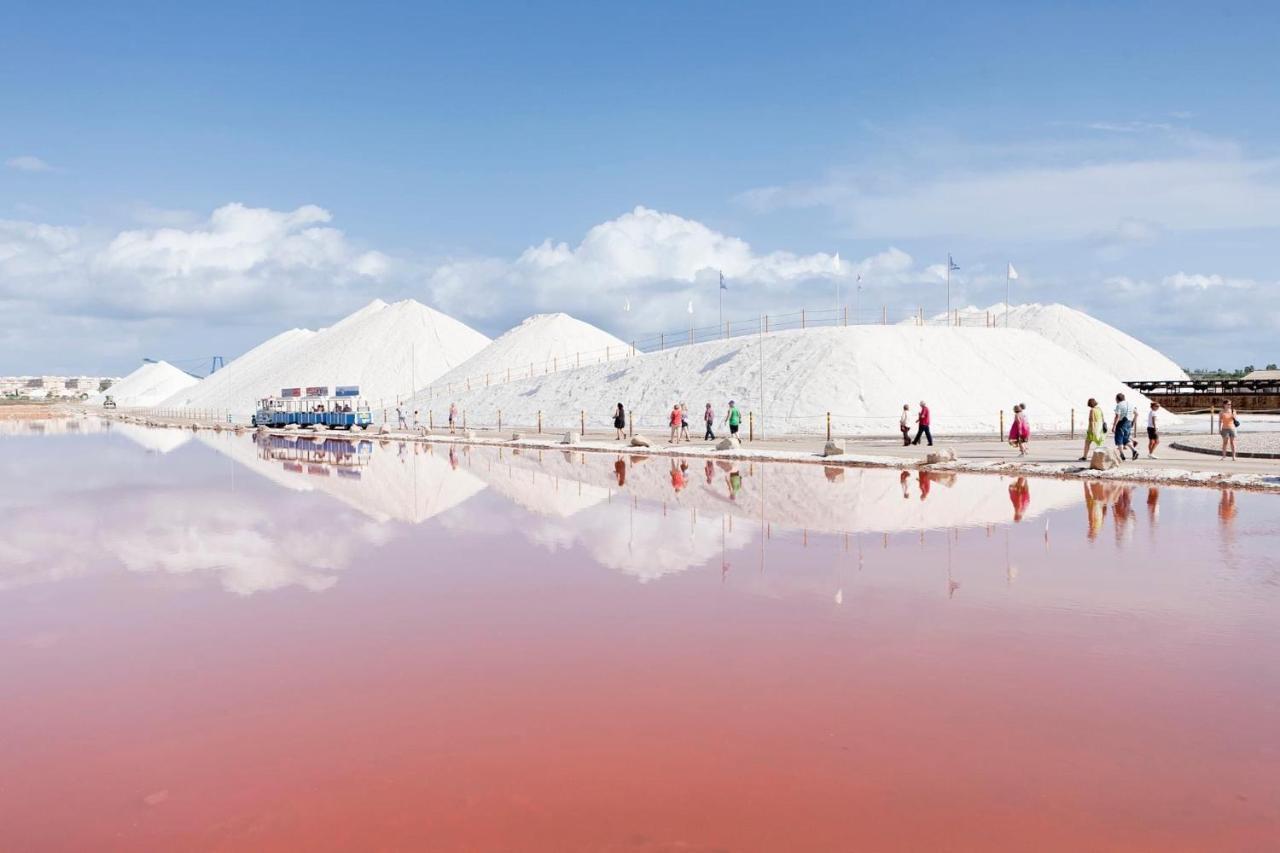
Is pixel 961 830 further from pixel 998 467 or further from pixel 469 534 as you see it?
pixel 998 467

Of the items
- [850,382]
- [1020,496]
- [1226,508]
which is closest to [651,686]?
[1020,496]

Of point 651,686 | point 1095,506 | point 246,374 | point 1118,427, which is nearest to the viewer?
point 651,686

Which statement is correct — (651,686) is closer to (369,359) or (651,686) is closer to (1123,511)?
(1123,511)

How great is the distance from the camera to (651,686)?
7.25 m

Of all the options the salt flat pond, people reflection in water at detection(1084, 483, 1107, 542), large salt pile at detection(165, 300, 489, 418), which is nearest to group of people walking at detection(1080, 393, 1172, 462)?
people reflection in water at detection(1084, 483, 1107, 542)

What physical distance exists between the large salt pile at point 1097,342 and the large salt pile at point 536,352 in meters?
45.5

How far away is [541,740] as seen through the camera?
620 cm

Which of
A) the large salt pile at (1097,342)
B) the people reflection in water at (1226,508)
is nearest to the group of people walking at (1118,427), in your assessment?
the people reflection in water at (1226,508)

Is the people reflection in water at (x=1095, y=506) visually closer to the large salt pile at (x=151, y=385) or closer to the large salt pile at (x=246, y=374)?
the large salt pile at (x=246, y=374)

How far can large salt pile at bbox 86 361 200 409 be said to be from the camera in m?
173

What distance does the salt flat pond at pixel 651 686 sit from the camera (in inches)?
204

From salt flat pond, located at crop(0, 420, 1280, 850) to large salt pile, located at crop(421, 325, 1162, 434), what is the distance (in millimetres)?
31914

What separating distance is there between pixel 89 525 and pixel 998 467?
19801 millimetres

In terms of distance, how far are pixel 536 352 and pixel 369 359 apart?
84.5 ft
